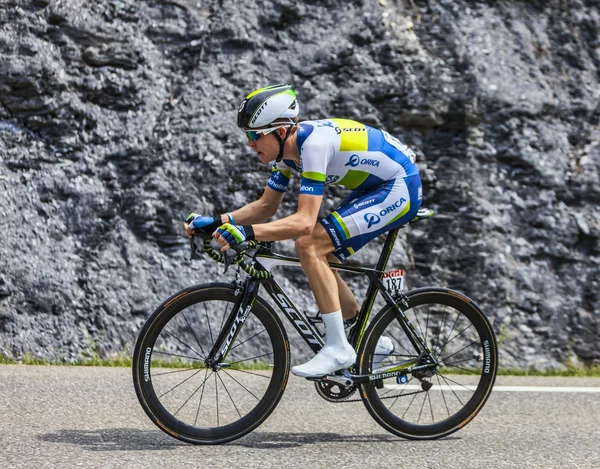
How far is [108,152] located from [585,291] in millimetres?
4706

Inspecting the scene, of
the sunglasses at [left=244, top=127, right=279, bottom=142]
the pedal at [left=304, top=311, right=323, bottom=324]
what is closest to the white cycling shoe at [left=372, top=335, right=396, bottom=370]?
the pedal at [left=304, top=311, right=323, bottom=324]

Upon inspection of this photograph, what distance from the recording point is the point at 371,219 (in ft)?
15.0

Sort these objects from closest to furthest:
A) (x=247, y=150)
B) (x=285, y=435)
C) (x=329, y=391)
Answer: (x=329, y=391), (x=285, y=435), (x=247, y=150)

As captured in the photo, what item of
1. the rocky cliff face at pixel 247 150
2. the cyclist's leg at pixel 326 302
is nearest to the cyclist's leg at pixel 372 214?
the cyclist's leg at pixel 326 302

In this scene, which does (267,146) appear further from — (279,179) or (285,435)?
(285,435)

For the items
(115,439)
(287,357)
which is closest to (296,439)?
(287,357)

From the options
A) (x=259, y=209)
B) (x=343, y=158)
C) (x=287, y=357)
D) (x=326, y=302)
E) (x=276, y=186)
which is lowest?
(x=287, y=357)

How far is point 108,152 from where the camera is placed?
24.8ft

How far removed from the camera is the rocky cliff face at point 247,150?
7.12 m

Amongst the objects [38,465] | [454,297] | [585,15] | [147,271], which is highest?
[585,15]

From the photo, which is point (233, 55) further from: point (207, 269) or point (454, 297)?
point (454, 297)

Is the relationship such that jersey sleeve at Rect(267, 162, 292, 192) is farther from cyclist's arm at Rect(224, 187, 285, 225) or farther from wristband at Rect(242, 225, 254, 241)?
wristband at Rect(242, 225, 254, 241)

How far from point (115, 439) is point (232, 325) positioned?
87cm

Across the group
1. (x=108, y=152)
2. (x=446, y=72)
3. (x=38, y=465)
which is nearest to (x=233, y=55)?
(x=108, y=152)
